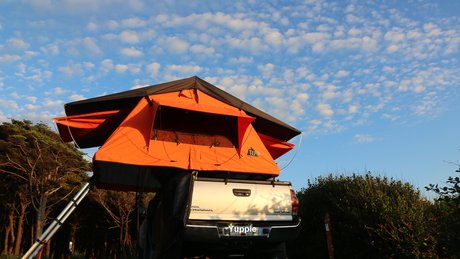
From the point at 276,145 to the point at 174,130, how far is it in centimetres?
321

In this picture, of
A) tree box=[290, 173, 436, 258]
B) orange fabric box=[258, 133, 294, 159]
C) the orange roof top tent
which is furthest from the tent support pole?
tree box=[290, 173, 436, 258]

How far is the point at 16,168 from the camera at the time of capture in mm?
25062

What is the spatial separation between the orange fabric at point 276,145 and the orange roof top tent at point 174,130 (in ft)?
3.40

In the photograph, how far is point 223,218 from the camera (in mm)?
5270

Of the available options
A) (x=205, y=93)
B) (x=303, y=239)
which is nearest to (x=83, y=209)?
(x=303, y=239)

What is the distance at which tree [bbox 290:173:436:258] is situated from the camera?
859 cm

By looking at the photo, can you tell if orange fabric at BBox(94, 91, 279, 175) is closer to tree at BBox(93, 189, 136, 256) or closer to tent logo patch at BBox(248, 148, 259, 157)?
tent logo patch at BBox(248, 148, 259, 157)

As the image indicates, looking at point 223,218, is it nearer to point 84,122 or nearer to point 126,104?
point 126,104

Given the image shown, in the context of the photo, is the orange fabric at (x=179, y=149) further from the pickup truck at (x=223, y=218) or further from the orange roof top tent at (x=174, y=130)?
the pickup truck at (x=223, y=218)

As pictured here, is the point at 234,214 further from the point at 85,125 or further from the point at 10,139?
the point at 10,139

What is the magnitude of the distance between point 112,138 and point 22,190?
24.8 meters

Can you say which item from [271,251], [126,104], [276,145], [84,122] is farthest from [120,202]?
[271,251]

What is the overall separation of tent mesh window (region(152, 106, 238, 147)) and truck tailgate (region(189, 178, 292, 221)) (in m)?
1.31

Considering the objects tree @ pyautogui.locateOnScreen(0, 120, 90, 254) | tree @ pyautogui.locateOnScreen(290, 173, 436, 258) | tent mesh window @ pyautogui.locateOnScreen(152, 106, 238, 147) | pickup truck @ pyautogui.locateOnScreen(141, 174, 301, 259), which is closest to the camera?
pickup truck @ pyautogui.locateOnScreen(141, 174, 301, 259)
